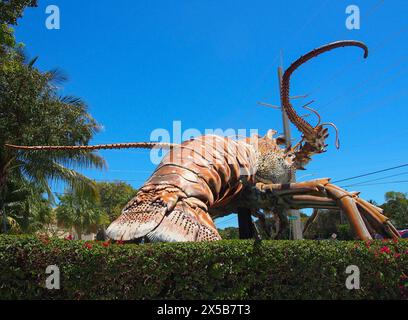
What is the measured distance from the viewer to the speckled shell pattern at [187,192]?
5.49 meters

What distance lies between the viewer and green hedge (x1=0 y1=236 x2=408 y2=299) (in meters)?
4.39

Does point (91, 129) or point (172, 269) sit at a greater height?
point (91, 129)

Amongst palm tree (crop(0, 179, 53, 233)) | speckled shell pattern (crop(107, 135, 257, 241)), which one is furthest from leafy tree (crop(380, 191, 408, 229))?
speckled shell pattern (crop(107, 135, 257, 241))

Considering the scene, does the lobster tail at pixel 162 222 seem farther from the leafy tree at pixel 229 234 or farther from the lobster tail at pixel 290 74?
the leafy tree at pixel 229 234

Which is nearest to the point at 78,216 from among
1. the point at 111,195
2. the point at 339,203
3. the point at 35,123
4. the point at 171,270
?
the point at 111,195

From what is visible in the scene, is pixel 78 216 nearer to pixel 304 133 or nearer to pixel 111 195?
pixel 111 195

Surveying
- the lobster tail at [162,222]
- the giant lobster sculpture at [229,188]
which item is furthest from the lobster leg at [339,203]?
the lobster tail at [162,222]

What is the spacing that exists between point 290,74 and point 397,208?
137ft

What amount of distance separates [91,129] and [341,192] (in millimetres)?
11204

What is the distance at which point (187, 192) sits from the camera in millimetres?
6117
